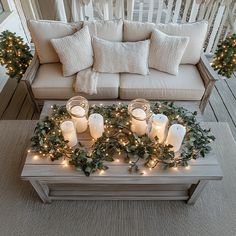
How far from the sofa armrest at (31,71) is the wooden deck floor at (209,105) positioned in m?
0.32

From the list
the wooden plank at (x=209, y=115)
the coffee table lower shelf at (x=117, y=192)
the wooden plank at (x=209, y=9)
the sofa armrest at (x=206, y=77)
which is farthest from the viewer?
the wooden plank at (x=209, y=9)

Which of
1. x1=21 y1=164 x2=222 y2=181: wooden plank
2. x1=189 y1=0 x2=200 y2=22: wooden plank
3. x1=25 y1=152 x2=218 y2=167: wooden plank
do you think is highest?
x1=189 y1=0 x2=200 y2=22: wooden plank

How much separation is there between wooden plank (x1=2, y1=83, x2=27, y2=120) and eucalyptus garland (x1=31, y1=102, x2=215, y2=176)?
113 cm

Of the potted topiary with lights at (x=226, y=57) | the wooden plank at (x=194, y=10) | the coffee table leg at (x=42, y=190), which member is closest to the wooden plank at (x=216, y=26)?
the wooden plank at (x=194, y=10)

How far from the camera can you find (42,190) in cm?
161

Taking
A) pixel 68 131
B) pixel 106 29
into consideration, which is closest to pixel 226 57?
pixel 106 29

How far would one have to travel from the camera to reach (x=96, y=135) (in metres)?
1.57

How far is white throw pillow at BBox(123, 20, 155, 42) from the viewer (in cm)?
231

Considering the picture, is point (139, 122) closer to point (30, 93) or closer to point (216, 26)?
point (30, 93)

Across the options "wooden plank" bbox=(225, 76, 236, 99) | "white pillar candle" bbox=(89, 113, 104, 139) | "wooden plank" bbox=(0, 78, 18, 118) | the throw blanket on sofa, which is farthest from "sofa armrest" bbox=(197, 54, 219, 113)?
"wooden plank" bbox=(0, 78, 18, 118)

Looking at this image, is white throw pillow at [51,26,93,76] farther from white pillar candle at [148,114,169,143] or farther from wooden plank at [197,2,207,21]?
wooden plank at [197,2,207,21]

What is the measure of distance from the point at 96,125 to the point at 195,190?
89cm

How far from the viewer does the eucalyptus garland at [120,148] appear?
56.1 inches

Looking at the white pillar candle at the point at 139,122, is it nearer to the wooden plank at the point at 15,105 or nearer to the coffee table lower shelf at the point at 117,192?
the coffee table lower shelf at the point at 117,192
